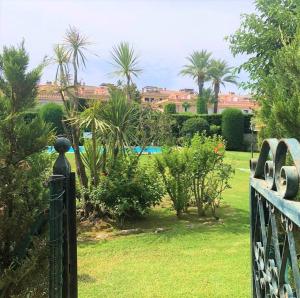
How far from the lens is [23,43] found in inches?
84.5

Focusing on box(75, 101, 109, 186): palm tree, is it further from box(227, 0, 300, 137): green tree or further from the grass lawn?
box(227, 0, 300, 137): green tree

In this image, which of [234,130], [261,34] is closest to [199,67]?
[234,130]

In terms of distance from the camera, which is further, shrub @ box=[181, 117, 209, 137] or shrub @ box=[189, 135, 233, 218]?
shrub @ box=[181, 117, 209, 137]

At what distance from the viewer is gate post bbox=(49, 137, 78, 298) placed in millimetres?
1787

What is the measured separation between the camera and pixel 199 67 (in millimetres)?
45812

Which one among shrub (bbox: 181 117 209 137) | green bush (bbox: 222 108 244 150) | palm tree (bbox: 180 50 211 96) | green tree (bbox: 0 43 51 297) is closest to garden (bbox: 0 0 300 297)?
green tree (bbox: 0 43 51 297)

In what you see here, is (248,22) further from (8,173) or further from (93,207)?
(8,173)

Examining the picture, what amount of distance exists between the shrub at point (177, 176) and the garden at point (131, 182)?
2cm

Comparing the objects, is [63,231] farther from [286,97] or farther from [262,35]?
[262,35]

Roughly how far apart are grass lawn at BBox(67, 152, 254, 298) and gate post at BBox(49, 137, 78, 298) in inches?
83.6

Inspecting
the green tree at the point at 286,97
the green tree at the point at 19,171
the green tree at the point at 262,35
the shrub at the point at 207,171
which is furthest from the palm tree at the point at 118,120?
the green tree at the point at 19,171

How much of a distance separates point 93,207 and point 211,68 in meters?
39.7

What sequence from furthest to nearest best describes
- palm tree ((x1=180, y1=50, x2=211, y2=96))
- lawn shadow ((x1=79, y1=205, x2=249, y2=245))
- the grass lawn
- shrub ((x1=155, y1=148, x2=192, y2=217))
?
palm tree ((x1=180, y1=50, x2=211, y2=96)), shrub ((x1=155, y1=148, x2=192, y2=217)), lawn shadow ((x1=79, y1=205, x2=249, y2=245)), the grass lawn

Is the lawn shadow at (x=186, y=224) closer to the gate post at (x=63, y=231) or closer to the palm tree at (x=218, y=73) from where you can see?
the gate post at (x=63, y=231)
